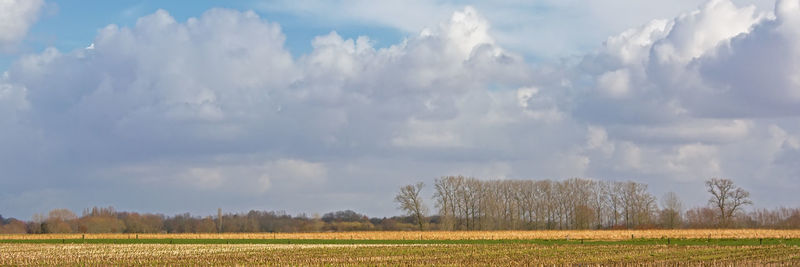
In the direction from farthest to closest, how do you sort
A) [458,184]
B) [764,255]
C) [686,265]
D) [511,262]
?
[458,184] < [764,255] < [511,262] < [686,265]

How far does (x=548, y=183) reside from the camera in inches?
5920

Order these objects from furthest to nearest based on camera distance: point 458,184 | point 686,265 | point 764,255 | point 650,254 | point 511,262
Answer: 1. point 458,184
2. point 650,254
3. point 764,255
4. point 511,262
5. point 686,265

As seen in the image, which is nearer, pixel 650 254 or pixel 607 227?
pixel 650 254

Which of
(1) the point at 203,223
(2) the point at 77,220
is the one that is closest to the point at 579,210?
(1) the point at 203,223

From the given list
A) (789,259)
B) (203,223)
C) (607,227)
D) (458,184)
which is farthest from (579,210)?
(789,259)

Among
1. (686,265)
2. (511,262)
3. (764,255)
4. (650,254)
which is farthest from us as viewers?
(650,254)

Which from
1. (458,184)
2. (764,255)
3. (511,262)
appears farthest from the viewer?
(458,184)

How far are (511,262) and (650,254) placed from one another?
489 inches

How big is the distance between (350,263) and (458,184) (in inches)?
4072

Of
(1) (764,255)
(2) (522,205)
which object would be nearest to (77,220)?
(2) (522,205)

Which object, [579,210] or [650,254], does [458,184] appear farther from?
[650,254]

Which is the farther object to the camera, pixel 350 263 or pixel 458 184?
pixel 458 184

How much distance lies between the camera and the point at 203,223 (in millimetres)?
146875

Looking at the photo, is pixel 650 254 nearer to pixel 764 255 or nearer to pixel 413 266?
pixel 764 255
